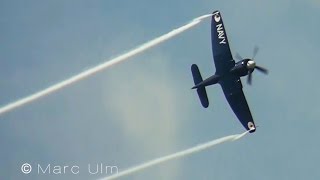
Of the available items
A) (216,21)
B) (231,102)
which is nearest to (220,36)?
(216,21)

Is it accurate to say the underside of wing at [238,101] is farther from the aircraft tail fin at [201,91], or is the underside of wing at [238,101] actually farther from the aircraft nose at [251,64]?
the aircraft nose at [251,64]

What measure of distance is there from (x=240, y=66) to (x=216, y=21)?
37.1 ft

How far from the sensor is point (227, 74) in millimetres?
112438

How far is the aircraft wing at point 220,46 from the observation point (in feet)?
373

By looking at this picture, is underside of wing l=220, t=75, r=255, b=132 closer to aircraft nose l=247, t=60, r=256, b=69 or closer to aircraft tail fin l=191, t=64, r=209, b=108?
aircraft tail fin l=191, t=64, r=209, b=108

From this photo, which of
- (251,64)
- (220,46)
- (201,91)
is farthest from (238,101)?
(251,64)

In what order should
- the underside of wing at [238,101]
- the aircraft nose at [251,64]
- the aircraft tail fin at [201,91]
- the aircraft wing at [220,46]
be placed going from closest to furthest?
1. the aircraft nose at [251,64]
2. the aircraft wing at [220,46]
3. the underside of wing at [238,101]
4. the aircraft tail fin at [201,91]

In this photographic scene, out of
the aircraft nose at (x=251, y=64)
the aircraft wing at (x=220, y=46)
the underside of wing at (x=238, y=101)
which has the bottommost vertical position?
the underside of wing at (x=238, y=101)

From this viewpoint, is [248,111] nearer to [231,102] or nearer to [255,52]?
[231,102]

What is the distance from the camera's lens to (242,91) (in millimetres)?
117000

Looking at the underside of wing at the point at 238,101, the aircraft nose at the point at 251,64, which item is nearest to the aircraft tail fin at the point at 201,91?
the underside of wing at the point at 238,101

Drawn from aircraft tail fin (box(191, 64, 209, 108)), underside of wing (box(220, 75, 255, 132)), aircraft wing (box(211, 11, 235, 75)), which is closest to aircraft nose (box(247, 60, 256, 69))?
aircraft wing (box(211, 11, 235, 75))

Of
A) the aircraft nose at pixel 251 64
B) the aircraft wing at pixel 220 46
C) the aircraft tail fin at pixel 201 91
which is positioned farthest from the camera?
the aircraft tail fin at pixel 201 91

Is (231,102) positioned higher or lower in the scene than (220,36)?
lower
